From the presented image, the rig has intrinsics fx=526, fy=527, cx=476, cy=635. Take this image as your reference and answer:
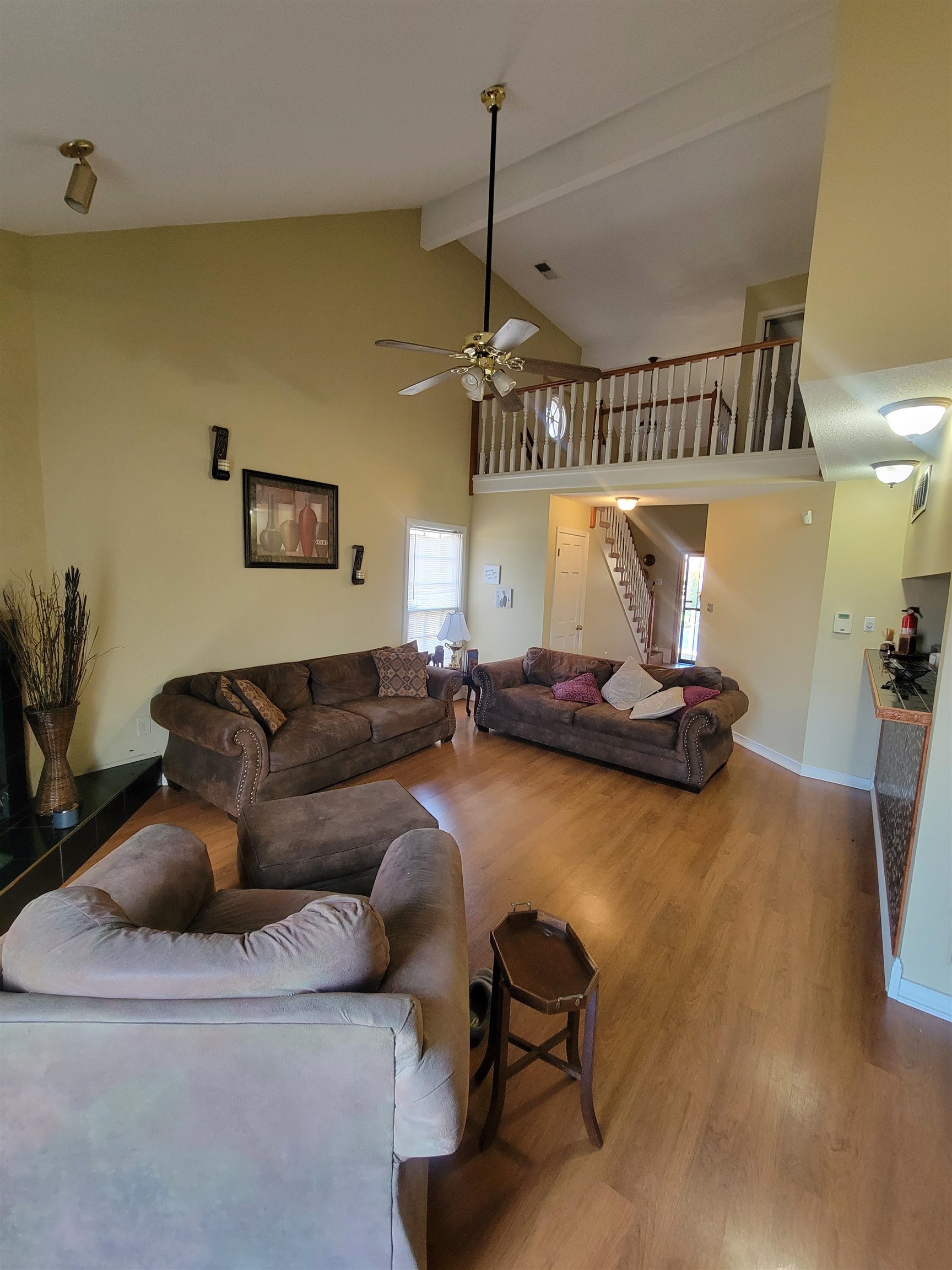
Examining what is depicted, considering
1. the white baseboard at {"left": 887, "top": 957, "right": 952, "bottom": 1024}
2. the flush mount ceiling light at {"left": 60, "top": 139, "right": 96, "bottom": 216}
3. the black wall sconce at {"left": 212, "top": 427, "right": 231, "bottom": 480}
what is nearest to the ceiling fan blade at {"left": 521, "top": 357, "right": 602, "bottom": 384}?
the flush mount ceiling light at {"left": 60, "top": 139, "right": 96, "bottom": 216}

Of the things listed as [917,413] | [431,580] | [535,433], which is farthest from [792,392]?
[431,580]

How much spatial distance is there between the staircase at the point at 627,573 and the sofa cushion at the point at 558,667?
2.50 m

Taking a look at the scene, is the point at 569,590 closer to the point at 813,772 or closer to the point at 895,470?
the point at 813,772

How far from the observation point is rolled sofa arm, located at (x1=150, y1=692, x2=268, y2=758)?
10.3ft

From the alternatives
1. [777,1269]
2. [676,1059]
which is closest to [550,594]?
[676,1059]

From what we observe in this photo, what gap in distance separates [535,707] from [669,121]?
4.28 m

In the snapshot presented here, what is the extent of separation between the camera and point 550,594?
6.04 metres

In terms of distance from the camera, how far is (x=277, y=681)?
4.17m

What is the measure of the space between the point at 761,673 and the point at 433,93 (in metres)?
4.77

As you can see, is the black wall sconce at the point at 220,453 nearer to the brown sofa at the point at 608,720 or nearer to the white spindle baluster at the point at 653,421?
the brown sofa at the point at 608,720

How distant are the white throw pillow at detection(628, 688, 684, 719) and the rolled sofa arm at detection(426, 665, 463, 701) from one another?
5.11 feet

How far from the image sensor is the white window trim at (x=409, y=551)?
5543mm

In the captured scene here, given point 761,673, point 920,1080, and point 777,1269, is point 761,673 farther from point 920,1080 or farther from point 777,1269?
point 777,1269

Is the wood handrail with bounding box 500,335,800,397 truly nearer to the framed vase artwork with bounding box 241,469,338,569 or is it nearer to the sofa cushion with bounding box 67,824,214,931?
the framed vase artwork with bounding box 241,469,338,569
